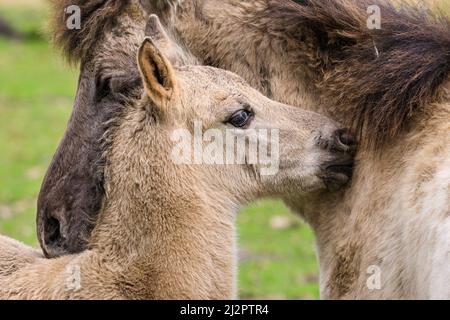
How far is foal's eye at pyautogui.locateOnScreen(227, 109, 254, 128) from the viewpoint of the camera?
457 centimetres

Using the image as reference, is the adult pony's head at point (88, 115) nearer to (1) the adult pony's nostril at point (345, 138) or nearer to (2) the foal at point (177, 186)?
(2) the foal at point (177, 186)

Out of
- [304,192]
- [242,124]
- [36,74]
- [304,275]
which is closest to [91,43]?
[242,124]

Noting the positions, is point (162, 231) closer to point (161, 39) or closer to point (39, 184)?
point (161, 39)

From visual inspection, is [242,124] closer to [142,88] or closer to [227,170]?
[227,170]

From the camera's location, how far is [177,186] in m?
4.33

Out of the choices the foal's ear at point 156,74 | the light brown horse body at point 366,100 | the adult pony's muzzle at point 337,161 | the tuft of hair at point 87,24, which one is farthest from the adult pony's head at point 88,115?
the adult pony's muzzle at point 337,161

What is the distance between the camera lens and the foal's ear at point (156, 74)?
434cm

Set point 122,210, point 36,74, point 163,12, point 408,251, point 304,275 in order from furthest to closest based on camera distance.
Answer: point 36,74 → point 304,275 → point 163,12 → point 122,210 → point 408,251

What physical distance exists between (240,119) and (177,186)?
0.56 meters

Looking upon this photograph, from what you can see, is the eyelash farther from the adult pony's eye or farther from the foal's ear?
the adult pony's eye

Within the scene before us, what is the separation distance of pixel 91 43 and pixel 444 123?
7.61ft

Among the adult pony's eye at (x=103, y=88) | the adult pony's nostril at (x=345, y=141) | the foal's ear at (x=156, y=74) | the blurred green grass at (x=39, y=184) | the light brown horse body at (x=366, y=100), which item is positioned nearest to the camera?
the light brown horse body at (x=366, y=100)

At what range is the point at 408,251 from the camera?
4098mm

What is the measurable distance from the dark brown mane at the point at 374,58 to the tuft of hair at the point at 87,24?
1.03m
